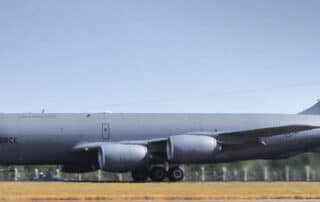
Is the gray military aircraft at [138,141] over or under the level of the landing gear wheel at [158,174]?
over

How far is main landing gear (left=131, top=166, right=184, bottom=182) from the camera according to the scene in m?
41.5

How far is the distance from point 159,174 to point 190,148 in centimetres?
287

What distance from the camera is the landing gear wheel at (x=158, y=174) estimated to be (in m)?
41.4

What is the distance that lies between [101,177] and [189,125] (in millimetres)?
7531

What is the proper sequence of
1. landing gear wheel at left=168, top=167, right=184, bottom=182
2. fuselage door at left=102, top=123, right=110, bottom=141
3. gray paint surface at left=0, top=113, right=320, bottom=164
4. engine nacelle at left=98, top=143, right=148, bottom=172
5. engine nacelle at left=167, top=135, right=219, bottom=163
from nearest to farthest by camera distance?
engine nacelle at left=98, top=143, right=148, bottom=172 → engine nacelle at left=167, top=135, right=219, bottom=163 → gray paint surface at left=0, top=113, right=320, bottom=164 → landing gear wheel at left=168, top=167, right=184, bottom=182 → fuselage door at left=102, top=123, right=110, bottom=141

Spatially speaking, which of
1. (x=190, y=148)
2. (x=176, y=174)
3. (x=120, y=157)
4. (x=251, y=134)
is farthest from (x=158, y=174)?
(x=251, y=134)

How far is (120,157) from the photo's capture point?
3916 centimetres

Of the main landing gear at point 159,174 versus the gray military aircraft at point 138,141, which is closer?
the gray military aircraft at point 138,141

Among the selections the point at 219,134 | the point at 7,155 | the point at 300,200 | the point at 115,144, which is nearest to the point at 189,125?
the point at 219,134

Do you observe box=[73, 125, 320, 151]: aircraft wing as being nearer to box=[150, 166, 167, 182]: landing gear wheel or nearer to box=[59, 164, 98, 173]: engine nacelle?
box=[150, 166, 167, 182]: landing gear wheel

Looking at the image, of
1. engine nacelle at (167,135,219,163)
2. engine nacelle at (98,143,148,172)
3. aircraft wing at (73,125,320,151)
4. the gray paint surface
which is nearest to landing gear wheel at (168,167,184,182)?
engine nacelle at (167,135,219,163)

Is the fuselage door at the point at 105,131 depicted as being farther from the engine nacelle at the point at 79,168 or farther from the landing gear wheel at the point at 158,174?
the landing gear wheel at the point at 158,174

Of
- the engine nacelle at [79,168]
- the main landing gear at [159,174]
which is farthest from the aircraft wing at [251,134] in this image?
the engine nacelle at [79,168]

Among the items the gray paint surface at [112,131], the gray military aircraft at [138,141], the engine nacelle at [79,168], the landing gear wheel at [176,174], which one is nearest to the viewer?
the gray military aircraft at [138,141]
